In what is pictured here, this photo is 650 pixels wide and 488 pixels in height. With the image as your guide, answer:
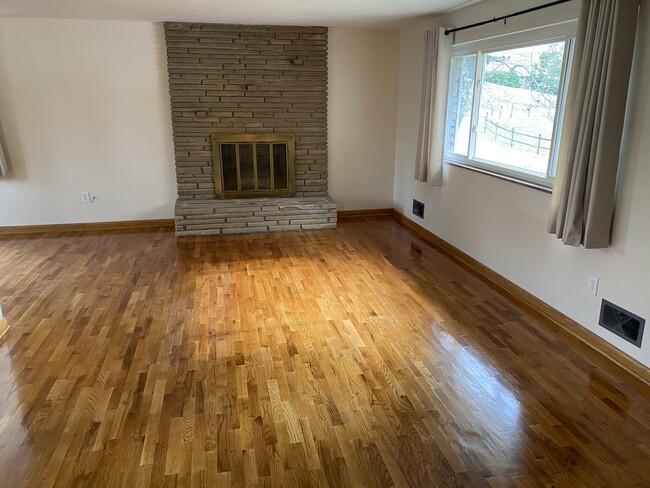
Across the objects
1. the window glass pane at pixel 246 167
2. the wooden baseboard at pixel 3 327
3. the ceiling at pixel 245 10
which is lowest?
the wooden baseboard at pixel 3 327

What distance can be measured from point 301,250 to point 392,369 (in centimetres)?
225

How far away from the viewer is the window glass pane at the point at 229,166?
5391mm

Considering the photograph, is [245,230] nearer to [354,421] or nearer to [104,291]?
[104,291]

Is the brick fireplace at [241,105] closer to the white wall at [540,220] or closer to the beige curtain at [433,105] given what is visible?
the white wall at [540,220]

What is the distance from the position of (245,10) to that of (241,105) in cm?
127

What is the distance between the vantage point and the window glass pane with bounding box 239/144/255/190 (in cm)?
543

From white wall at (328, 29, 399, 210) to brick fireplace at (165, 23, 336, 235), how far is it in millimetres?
200

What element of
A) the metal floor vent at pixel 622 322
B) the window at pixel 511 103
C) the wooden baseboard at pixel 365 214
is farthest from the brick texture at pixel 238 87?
the metal floor vent at pixel 622 322

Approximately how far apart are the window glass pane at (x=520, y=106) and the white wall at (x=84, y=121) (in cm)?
333

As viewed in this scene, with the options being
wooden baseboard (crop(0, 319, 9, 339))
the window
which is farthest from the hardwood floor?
the window

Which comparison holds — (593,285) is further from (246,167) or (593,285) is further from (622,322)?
(246,167)

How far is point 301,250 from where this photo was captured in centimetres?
468

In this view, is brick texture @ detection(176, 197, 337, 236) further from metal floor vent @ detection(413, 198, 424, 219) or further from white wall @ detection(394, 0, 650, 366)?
white wall @ detection(394, 0, 650, 366)

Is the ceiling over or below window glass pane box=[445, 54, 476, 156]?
over
